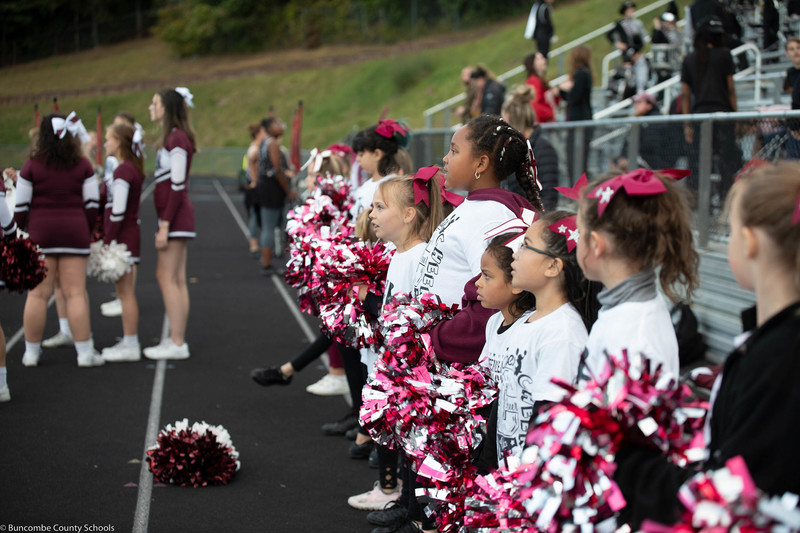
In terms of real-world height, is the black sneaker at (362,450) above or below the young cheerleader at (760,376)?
below

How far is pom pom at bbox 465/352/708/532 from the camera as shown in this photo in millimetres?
1732

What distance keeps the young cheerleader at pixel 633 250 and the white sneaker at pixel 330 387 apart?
13.9 feet

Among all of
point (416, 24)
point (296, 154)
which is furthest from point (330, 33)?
point (296, 154)

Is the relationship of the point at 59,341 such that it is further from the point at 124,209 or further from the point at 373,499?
the point at 373,499

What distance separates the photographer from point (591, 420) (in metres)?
1.73

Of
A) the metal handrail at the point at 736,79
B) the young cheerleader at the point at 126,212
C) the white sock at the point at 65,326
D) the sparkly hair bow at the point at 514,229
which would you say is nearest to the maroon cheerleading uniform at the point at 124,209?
the young cheerleader at the point at 126,212

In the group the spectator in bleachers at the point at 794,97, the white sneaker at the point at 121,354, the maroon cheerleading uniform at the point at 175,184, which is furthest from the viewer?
the white sneaker at the point at 121,354

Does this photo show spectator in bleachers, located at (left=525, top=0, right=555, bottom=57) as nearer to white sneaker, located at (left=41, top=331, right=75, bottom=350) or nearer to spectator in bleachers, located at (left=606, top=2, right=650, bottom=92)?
spectator in bleachers, located at (left=606, top=2, right=650, bottom=92)

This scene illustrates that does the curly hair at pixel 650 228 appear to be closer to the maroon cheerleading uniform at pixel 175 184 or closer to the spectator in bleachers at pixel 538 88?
the maroon cheerleading uniform at pixel 175 184

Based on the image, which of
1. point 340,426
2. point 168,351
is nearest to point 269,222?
point 168,351

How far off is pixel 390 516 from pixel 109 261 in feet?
12.4

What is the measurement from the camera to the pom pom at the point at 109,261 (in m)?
6.77

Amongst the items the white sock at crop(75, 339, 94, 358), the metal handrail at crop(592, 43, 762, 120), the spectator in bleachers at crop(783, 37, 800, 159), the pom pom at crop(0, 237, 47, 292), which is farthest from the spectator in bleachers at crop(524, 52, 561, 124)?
the pom pom at crop(0, 237, 47, 292)

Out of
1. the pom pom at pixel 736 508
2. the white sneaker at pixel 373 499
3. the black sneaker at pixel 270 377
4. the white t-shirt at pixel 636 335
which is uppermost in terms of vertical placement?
the white t-shirt at pixel 636 335
